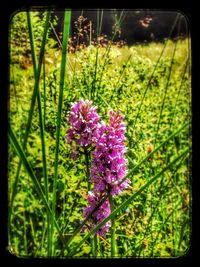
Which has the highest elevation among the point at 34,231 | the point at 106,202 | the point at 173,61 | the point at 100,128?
the point at 173,61

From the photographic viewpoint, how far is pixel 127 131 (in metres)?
0.60

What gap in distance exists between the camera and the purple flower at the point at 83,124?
1.72ft

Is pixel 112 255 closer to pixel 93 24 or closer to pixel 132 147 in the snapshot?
pixel 132 147

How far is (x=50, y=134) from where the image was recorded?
0.62 m

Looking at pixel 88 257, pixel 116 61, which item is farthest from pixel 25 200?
pixel 116 61

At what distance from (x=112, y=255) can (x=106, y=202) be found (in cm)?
8

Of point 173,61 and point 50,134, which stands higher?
point 173,61

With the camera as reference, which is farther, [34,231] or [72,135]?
[34,231]

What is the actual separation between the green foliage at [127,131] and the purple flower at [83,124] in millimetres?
33

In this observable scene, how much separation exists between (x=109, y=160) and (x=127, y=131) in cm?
10

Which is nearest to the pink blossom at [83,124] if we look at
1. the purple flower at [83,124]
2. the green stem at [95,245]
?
the purple flower at [83,124]

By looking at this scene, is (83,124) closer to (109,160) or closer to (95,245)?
(109,160)

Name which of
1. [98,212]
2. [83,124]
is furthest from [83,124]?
[98,212]

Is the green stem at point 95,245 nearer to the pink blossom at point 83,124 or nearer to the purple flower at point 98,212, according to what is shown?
the purple flower at point 98,212
